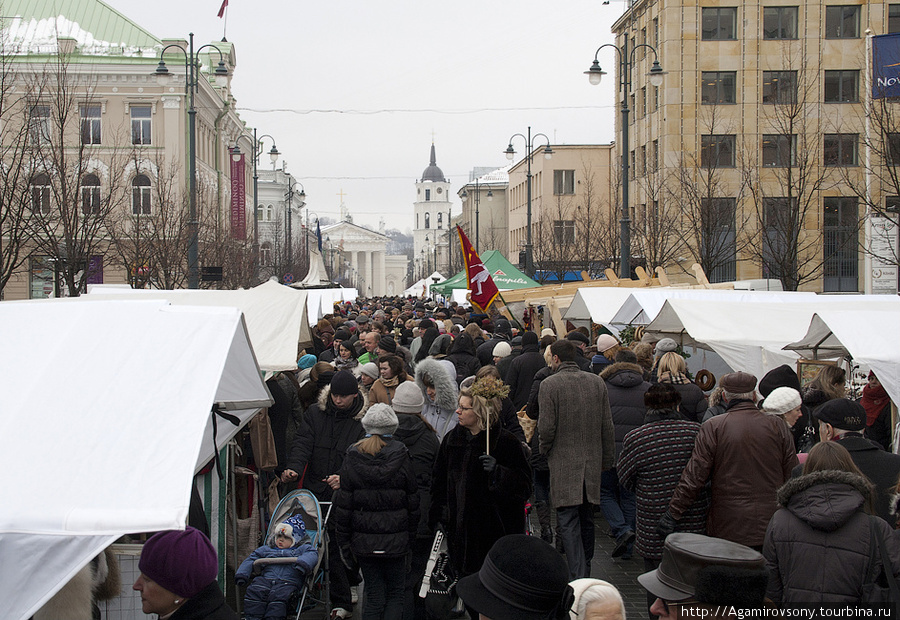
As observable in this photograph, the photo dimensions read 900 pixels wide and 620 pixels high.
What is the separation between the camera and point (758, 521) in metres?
6.21

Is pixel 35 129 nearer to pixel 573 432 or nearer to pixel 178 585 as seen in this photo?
pixel 573 432

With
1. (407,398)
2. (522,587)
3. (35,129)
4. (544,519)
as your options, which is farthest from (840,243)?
(522,587)

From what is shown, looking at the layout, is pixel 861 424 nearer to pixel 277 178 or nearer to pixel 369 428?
pixel 369 428

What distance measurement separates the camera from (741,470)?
6223mm

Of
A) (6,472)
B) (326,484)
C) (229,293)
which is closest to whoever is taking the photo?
(6,472)

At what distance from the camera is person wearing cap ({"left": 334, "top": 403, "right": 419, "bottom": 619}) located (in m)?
6.32

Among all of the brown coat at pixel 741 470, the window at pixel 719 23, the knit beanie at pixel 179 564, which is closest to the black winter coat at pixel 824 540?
the brown coat at pixel 741 470

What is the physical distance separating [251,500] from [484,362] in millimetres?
5947

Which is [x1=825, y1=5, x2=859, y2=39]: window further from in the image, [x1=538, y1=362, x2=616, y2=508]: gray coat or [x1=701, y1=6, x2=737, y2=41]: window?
[x1=538, y1=362, x2=616, y2=508]: gray coat

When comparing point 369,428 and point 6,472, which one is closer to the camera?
point 6,472

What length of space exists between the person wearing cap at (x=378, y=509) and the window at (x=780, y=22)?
42910 mm

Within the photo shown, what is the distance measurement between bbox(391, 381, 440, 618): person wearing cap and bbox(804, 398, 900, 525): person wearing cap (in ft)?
8.79

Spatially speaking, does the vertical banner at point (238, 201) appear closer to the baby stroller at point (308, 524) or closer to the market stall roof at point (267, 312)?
the market stall roof at point (267, 312)

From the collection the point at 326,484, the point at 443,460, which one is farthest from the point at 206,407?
the point at 326,484
